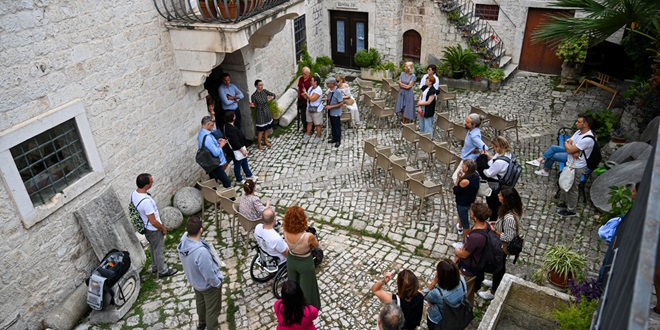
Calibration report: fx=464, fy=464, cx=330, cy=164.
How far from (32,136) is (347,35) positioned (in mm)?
12122

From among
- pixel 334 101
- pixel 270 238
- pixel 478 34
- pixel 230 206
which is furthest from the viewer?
pixel 478 34

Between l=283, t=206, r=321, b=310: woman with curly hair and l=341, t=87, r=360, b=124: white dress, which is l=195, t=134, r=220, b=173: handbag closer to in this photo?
l=283, t=206, r=321, b=310: woman with curly hair

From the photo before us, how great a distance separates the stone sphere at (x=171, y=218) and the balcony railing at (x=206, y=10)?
3.27 m

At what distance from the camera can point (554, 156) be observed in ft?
28.5

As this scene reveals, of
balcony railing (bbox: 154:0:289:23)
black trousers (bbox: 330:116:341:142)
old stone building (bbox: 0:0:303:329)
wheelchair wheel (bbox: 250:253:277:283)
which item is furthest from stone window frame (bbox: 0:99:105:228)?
black trousers (bbox: 330:116:341:142)

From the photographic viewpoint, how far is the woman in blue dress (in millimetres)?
10727

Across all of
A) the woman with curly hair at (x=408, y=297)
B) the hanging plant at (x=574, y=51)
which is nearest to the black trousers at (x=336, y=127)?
the woman with curly hair at (x=408, y=297)

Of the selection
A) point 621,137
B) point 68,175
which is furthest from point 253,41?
point 621,137

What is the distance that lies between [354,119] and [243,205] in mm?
5185

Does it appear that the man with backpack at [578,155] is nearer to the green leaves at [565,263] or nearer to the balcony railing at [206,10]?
the green leaves at [565,263]

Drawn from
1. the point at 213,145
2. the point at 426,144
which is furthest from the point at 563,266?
the point at 213,145

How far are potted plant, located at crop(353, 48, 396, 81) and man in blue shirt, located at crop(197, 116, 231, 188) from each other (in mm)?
7617

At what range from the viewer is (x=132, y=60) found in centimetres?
723

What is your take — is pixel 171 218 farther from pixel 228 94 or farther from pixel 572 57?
pixel 572 57
